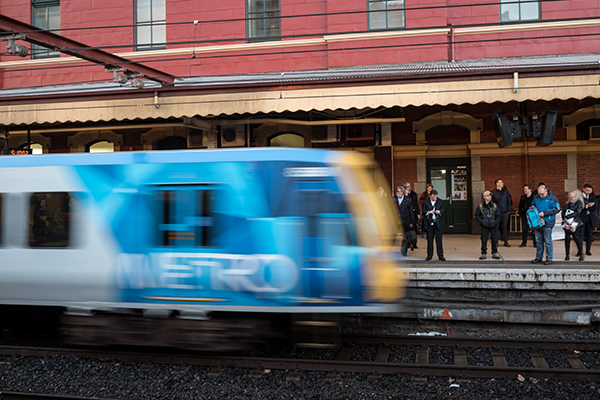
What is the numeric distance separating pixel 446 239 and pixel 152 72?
9291mm

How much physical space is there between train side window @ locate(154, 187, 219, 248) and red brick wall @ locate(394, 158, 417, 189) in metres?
9.72

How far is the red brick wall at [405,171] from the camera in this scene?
14.4 metres

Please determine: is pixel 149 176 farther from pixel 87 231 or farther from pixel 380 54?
pixel 380 54

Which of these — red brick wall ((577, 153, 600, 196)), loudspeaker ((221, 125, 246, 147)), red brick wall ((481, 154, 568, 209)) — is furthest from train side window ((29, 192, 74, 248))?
red brick wall ((577, 153, 600, 196))

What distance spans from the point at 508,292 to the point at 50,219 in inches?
293

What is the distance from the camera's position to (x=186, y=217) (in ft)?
18.5

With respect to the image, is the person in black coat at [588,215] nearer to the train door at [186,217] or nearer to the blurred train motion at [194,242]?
the blurred train motion at [194,242]

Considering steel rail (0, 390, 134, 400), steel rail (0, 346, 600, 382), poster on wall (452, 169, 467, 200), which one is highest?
poster on wall (452, 169, 467, 200)

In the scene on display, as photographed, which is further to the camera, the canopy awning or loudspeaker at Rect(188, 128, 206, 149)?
loudspeaker at Rect(188, 128, 206, 149)

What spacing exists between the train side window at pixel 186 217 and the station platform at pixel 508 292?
3.68 metres

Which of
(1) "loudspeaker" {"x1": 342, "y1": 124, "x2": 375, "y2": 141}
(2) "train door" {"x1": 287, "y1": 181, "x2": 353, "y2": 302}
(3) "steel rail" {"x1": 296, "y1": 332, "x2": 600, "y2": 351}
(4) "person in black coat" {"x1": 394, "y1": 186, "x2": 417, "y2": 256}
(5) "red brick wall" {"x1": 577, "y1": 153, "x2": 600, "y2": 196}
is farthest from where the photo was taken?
(1) "loudspeaker" {"x1": 342, "y1": 124, "x2": 375, "y2": 141}

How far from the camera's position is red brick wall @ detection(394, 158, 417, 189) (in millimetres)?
14391

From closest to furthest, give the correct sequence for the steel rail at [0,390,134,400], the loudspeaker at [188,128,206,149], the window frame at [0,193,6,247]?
the steel rail at [0,390,134,400], the window frame at [0,193,6,247], the loudspeaker at [188,128,206,149]

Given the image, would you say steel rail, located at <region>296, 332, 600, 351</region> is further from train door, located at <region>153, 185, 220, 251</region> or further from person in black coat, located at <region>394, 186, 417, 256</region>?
person in black coat, located at <region>394, 186, 417, 256</region>
